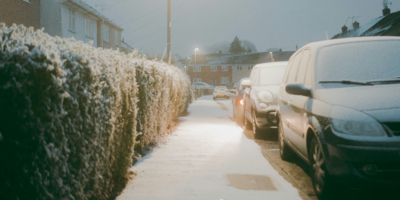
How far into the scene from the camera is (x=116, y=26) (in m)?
40.7

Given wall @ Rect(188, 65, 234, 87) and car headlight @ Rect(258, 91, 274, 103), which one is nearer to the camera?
car headlight @ Rect(258, 91, 274, 103)

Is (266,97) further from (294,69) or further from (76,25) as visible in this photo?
(76,25)

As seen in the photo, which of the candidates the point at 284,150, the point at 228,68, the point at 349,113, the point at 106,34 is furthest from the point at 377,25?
the point at 228,68

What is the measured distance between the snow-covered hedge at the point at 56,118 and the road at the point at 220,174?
80 cm

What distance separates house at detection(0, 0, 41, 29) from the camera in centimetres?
2089

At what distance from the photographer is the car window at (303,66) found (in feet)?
16.3

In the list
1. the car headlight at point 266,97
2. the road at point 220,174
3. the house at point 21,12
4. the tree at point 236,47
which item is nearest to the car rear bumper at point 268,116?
the car headlight at point 266,97

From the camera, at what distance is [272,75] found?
9.30 metres

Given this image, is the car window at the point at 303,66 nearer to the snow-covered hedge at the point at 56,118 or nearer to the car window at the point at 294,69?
the car window at the point at 294,69

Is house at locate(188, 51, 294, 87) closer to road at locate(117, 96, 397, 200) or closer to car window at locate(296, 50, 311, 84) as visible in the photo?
road at locate(117, 96, 397, 200)


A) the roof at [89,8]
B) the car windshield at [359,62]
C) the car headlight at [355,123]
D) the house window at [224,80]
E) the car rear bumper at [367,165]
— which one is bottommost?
the car rear bumper at [367,165]

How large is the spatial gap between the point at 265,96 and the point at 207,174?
3.56 metres

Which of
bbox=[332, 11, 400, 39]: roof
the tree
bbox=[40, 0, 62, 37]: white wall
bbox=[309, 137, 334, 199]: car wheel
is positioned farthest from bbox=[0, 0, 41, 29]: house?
the tree

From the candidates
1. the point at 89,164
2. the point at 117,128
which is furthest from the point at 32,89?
the point at 117,128
